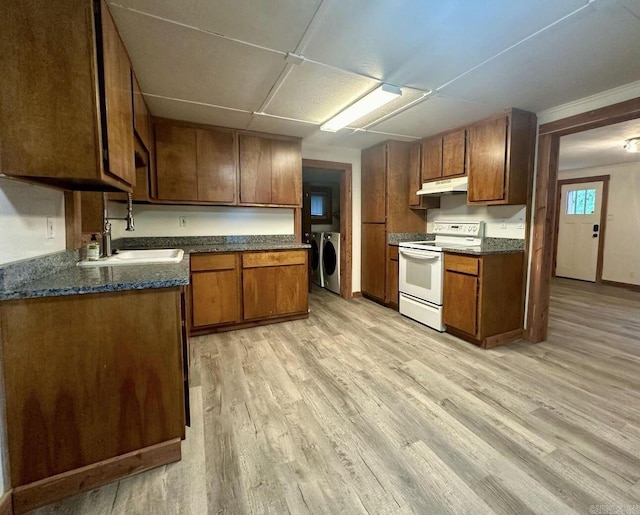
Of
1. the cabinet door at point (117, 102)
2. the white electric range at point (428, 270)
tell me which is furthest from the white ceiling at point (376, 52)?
the white electric range at point (428, 270)

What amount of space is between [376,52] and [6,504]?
276cm

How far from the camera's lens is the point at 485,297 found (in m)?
2.79

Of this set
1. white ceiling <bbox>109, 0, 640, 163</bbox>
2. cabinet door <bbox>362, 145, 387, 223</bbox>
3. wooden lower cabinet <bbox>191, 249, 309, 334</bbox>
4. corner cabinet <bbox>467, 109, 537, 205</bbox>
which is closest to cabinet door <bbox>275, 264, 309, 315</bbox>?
wooden lower cabinet <bbox>191, 249, 309, 334</bbox>

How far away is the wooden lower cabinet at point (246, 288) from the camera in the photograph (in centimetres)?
301

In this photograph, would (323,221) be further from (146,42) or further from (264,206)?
(146,42)

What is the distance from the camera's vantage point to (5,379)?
1162 millimetres

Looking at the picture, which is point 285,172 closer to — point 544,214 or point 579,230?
point 544,214

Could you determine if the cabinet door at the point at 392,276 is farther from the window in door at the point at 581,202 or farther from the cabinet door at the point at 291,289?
the window in door at the point at 581,202

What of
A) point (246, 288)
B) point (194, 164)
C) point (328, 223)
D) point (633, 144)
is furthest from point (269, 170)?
point (633, 144)

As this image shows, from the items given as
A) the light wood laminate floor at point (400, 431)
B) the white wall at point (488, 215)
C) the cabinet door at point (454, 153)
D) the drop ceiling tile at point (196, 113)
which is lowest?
the light wood laminate floor at point (400, 431)

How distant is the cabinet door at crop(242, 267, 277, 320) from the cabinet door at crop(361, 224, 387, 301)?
155 centimetres

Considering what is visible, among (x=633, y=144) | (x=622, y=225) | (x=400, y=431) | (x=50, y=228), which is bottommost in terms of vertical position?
(x=400, y=431)

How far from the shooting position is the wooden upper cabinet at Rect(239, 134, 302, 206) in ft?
11.1

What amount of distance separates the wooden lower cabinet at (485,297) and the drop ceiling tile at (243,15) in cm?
236
